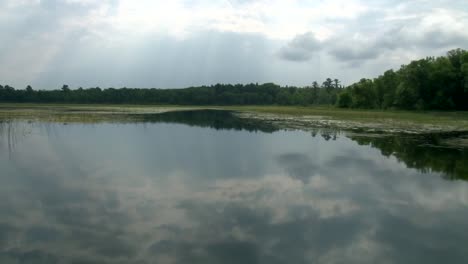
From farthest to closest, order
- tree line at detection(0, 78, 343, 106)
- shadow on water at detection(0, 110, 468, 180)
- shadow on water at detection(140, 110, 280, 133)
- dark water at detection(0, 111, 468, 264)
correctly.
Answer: tree line at detection(0, 78, 343, 106) → shadow on water at detection(140, 110, 280, 133) → shadow on water at detection(0, 110, 468, 180) → dark water at detection(0, 111, 468, 264)

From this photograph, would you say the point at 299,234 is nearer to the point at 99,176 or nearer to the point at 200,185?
the point at 200,185

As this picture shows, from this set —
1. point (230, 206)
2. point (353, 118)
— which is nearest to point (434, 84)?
point (353, 118)

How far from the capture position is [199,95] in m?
132

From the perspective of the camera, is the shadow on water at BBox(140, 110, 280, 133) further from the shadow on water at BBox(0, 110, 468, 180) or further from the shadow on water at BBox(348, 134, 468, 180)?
the shadow on water at BBox(348, 134, 468, 180)

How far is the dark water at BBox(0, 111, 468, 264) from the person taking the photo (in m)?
6.87

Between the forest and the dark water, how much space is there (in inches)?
1715

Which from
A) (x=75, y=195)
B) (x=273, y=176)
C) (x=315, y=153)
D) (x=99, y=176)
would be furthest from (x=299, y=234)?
(x=315, y=153)

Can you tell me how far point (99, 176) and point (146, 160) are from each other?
325cm

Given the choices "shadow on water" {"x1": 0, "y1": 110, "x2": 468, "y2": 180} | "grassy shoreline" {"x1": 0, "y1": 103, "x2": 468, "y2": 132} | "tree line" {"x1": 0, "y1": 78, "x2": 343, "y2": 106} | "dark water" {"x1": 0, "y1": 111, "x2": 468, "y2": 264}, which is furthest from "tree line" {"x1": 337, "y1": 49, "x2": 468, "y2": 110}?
"tree line" {"x1": 0, "y1": 78, "x2": 343, "y2": 106}

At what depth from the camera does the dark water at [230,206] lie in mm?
6867

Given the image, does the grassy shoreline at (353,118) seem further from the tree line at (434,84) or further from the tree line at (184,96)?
the tree line at (184,96)

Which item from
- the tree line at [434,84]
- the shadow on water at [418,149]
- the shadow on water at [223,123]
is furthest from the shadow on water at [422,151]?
the tree line at [434,84]

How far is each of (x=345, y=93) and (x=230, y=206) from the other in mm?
74479

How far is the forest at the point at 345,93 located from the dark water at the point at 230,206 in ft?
143
